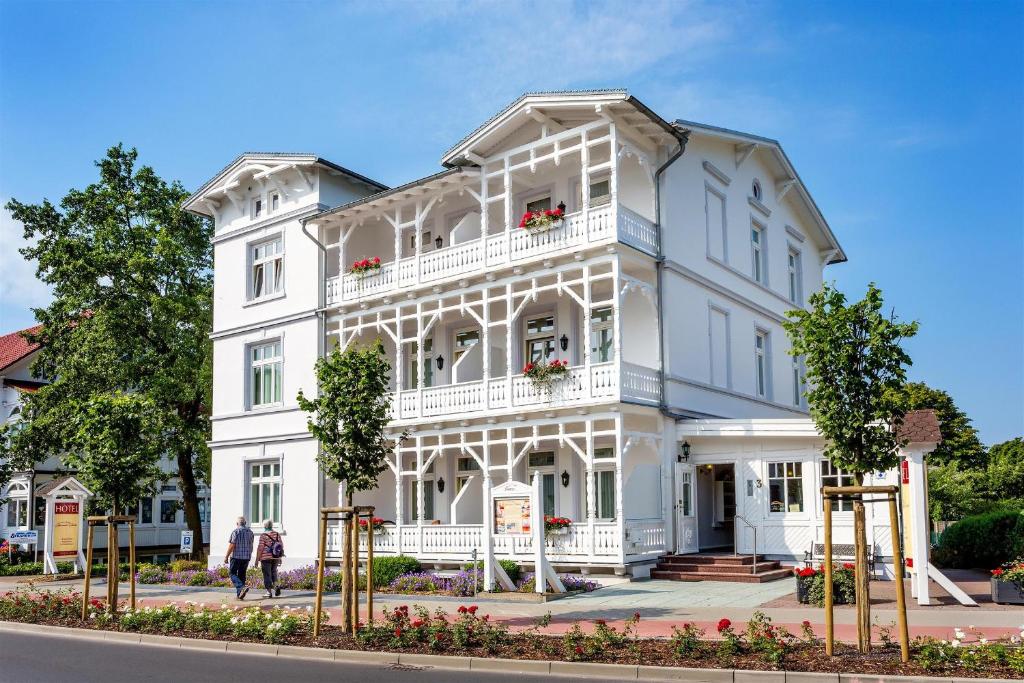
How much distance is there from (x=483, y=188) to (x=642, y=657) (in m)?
15.3

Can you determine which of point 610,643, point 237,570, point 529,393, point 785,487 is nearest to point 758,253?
point 785,487

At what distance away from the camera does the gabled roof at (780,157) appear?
2394 cm

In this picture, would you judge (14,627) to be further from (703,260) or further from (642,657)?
(703,260)

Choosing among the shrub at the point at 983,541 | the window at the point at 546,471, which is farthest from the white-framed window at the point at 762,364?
the window at the point at 546,471

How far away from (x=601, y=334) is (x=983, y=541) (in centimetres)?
965

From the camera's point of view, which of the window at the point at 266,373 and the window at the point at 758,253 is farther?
the window at the point at 266,373

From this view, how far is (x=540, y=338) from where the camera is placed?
82.0ft

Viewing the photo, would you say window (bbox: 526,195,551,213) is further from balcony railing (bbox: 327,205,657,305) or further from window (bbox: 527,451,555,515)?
window (bbox: 527,451,555,515)

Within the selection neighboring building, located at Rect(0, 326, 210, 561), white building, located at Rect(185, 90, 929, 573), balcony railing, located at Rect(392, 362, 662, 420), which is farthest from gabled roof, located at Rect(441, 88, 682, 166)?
neighboring building, located at Rect(0, 326, 210, 561)

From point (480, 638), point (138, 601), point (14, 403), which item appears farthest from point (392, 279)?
point (14, 403)

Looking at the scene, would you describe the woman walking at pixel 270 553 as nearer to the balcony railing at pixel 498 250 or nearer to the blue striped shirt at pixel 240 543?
the blue striped shirt at pixel 240 543

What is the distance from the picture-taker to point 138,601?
20156mm

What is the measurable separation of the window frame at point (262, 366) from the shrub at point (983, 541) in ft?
59.2

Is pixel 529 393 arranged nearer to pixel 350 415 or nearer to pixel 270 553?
pixel 270 553
